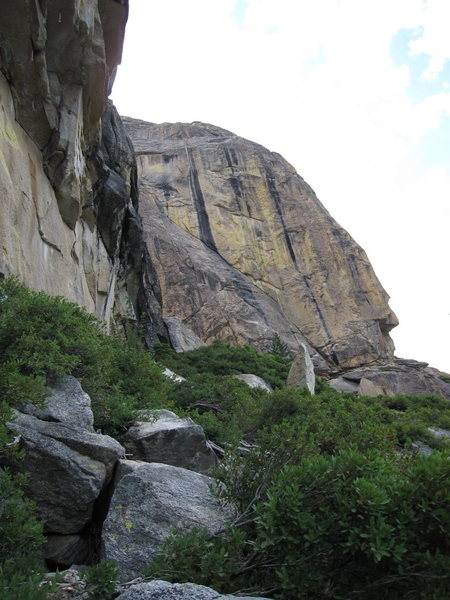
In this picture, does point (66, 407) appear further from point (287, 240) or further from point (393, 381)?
point (287, 240)

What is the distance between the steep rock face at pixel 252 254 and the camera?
35.1 metres

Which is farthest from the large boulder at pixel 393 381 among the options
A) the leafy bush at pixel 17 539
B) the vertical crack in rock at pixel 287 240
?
the leafy bush at pixel 17 539

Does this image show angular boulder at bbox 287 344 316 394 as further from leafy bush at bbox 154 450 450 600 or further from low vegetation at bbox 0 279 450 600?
leafy bush at bbox 154 450 450 600

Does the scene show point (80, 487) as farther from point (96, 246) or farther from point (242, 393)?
point (96, 246)

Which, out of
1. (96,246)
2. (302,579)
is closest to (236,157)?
(96,246)

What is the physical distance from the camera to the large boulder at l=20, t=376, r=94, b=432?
5.50 m

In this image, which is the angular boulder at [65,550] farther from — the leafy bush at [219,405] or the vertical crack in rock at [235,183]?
the vertical crack in rock at [235,183]

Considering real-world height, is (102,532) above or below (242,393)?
below

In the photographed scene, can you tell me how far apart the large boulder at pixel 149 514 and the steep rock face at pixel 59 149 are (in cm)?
577

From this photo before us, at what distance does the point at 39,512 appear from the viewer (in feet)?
15.0

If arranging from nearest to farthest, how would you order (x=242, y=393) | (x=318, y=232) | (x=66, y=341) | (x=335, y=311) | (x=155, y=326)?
(x=66, y=341), (x=242, y=393), (x=155, y=326), (x=335, y=311), (x=318, y=232)

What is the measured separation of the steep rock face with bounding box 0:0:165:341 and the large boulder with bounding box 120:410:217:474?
4523mm

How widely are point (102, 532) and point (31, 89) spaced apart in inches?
402

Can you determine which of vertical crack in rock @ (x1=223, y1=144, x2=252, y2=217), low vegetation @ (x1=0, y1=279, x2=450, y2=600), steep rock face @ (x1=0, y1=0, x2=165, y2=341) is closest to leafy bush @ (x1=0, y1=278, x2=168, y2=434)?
low vegetation @ (x1=0, y1=279, x2=450, y2=600)
